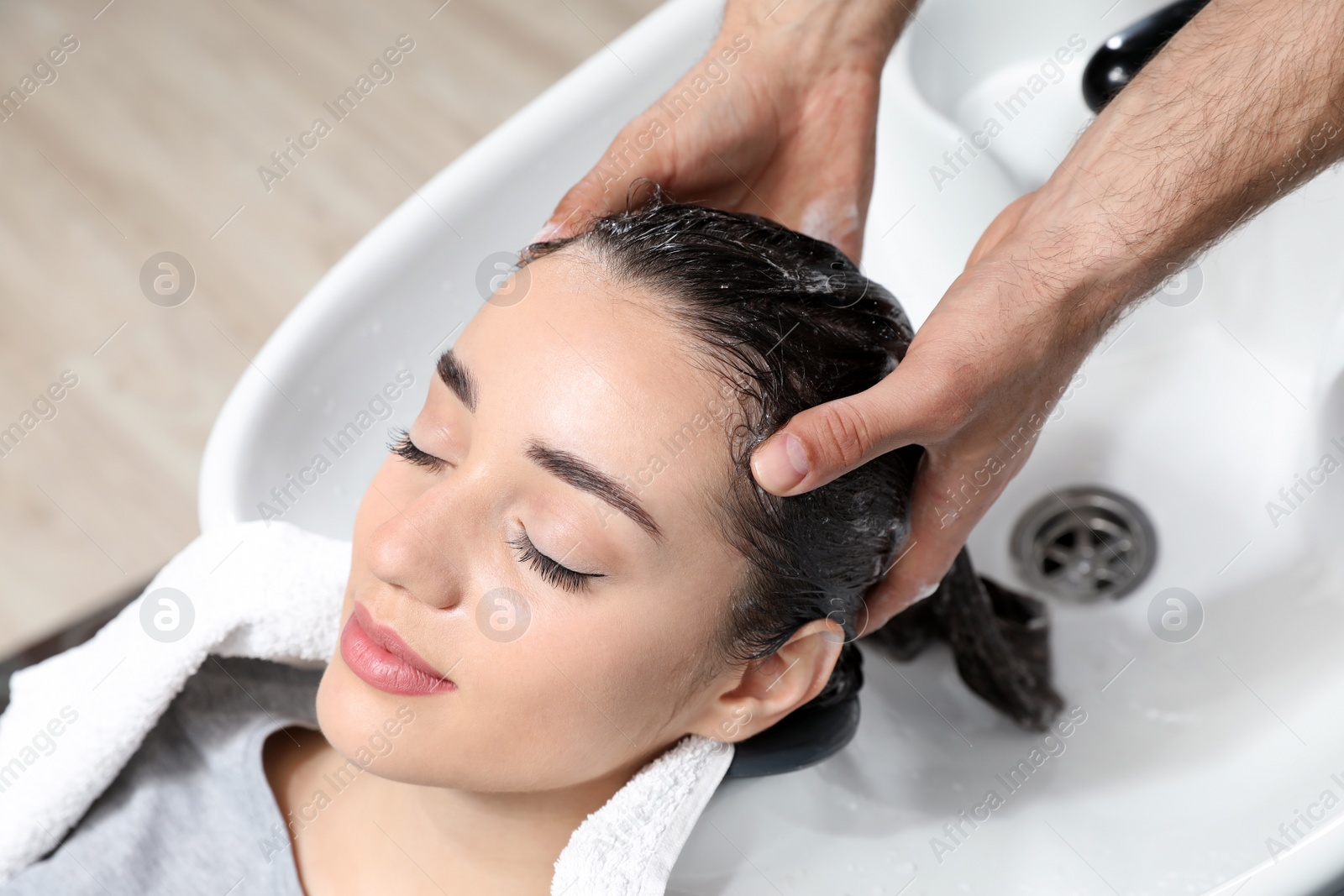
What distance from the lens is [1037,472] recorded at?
1.21 m

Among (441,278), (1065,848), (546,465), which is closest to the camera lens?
(546,465)

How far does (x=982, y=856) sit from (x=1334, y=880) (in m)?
0.31

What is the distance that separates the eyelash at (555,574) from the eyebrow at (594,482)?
0.16 feet

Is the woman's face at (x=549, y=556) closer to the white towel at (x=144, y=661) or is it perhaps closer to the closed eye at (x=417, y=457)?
the closed eye at (x=417, y=457)

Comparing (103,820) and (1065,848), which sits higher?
(103,820)

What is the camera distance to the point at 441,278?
1134mm

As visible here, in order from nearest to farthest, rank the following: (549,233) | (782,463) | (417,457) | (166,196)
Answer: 1. (782,463)
2. (417,457)
3. (549,233)
4. (166,196)

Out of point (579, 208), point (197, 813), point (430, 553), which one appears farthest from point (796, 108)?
point (197, 813)

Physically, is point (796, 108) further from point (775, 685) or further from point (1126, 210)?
point (775, 685)

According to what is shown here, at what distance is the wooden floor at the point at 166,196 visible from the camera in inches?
78.0

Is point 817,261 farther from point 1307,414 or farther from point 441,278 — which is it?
point 1307,414

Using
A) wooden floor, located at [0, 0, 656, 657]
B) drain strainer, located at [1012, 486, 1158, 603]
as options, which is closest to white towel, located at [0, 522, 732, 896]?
drain strainer, located at [1012, 486, 1158, 603]

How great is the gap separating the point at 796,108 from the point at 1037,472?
0.45 m

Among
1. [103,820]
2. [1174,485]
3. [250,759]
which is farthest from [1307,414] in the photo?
[103,820]
